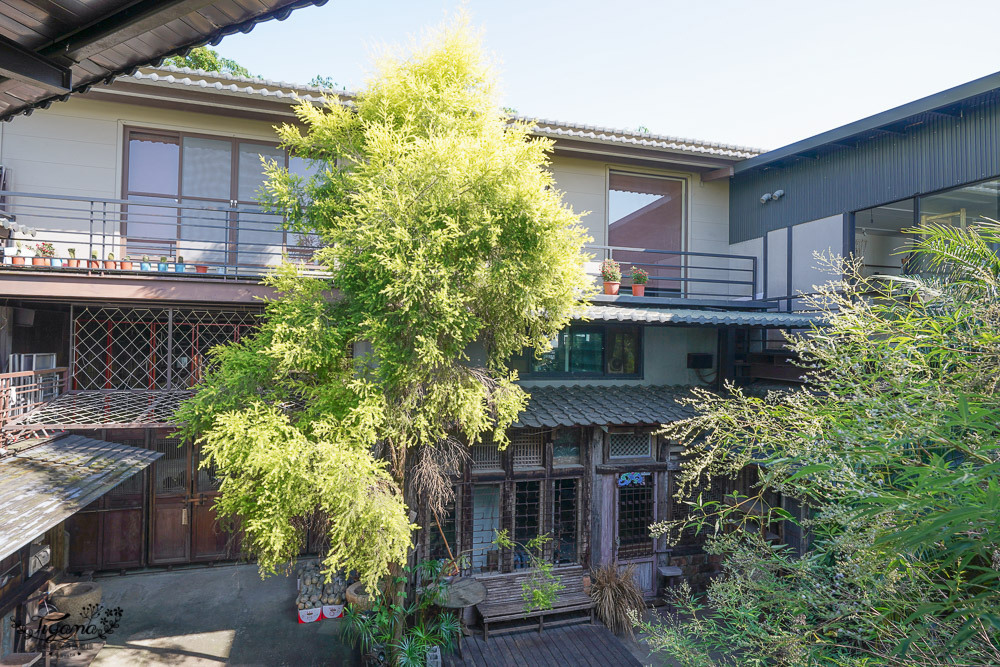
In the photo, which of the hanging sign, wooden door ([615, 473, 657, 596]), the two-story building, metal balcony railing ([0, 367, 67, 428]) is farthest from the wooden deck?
metal balcony railing ([0, 367, 67, 428])

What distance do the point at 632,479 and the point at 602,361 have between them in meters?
1.95

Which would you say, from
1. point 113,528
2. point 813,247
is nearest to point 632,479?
point 813,247

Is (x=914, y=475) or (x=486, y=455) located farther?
(x=486, y=455)

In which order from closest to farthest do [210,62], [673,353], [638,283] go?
[638,283] < [673,353] < [210,62]

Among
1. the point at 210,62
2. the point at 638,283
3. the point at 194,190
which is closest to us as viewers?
the point at 194,190

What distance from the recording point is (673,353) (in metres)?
9.05

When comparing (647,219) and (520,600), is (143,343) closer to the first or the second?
(520,600)

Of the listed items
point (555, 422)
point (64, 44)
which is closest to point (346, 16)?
point (64, 44)

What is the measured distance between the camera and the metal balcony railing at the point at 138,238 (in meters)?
6.64

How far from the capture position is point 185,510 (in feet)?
28.0

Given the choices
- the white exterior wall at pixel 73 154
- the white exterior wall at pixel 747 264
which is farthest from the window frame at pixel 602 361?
the white exterior wall at pixel 73 154

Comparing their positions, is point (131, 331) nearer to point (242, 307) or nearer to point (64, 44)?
point (242, 307)

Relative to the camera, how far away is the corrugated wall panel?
22.6 feet

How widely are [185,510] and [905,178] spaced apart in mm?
12310
